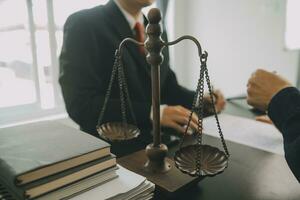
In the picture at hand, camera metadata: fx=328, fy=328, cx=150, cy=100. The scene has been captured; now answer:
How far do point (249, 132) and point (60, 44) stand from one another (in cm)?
165

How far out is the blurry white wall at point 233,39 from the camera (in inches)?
95.7

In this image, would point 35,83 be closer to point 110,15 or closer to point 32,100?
point 32,100

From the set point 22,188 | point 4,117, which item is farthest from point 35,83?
point 22,188

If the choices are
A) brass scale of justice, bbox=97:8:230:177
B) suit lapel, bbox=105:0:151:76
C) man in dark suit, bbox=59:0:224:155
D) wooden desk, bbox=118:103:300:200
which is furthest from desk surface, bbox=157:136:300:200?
suit lapel, bbox=105:0:151:76

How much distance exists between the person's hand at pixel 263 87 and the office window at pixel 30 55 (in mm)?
1602

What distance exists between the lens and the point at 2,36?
2189 mm

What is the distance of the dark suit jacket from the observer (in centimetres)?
117

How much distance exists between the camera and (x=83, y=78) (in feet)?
3.88

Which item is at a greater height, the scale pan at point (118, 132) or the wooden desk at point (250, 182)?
the scale pan at point (118, 132)

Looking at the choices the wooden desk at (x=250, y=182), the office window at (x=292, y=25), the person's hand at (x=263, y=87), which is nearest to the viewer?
the wooden desk at (x=250, y=182)

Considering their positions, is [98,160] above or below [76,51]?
below

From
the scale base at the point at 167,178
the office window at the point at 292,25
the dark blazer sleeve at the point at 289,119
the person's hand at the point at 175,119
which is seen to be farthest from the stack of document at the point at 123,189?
the office window at the point at 292,25

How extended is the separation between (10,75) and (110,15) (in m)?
1.28

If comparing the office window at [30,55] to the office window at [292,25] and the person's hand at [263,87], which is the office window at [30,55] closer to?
the office window at [292,25]
